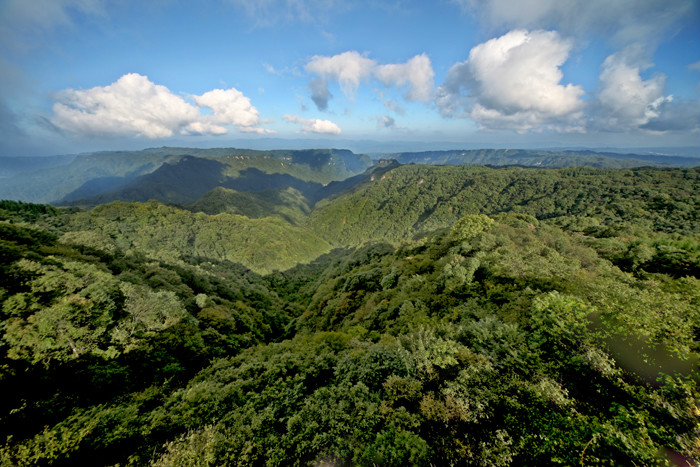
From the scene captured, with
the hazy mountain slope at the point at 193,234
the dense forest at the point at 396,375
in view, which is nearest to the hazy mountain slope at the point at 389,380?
the dense forest at the point at 396,375

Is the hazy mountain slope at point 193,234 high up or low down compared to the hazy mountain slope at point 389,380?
down

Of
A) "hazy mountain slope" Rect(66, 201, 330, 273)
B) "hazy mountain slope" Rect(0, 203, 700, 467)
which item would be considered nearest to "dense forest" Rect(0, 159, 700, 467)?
"hazy mountain slope" Rect(0, 203, 700, 467)

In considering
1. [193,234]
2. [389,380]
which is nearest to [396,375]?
[389,380]

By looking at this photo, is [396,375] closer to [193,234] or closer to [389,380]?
[389,380]

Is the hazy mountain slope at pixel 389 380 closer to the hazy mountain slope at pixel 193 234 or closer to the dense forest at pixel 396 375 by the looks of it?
the dense forest at pixel 396 375

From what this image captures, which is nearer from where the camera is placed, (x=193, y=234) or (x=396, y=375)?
(x=396, y=375)

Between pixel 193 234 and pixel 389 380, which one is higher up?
pixel 389 380

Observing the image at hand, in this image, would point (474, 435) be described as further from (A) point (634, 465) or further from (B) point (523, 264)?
(B) point (523, 264)

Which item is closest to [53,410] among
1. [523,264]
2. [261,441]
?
[261,441]

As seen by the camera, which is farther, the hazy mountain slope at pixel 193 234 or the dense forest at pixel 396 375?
the hazy mountain slope at pixel 193 234
